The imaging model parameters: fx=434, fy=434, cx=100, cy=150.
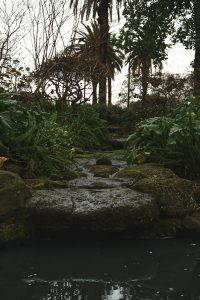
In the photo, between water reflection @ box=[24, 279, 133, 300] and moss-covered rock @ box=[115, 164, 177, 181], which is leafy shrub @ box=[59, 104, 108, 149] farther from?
water reflection @ box=[24, 279, 133, 300]

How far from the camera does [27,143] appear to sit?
5.51 metres

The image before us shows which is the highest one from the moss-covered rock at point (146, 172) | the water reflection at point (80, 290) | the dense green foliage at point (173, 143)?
the dense green foliage at point (173, 143)

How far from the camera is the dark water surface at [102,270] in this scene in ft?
10.1

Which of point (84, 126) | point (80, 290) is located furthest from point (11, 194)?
point (84, 126)

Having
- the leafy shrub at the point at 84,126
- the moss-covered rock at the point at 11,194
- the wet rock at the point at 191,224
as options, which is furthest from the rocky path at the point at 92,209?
the leafy shrub at the point at 84,126

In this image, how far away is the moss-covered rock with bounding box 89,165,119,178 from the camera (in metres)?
6.05

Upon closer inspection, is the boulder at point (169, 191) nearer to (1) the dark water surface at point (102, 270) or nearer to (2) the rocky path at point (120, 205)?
(2) the rocky path at point (120, 205)

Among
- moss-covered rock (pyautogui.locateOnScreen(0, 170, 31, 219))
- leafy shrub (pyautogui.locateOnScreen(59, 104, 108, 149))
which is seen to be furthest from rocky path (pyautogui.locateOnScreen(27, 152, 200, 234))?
leafy shrub (pyautogui.locateOnScreen(59, 104, 108, 149))

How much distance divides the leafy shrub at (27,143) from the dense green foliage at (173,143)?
1.25 m

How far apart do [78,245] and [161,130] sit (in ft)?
8.94

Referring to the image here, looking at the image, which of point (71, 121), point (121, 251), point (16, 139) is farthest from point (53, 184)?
point (71, 121)

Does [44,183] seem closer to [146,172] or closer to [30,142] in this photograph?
[30,142]

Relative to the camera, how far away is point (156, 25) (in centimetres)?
1374

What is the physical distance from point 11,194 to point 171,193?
177 centimetres
